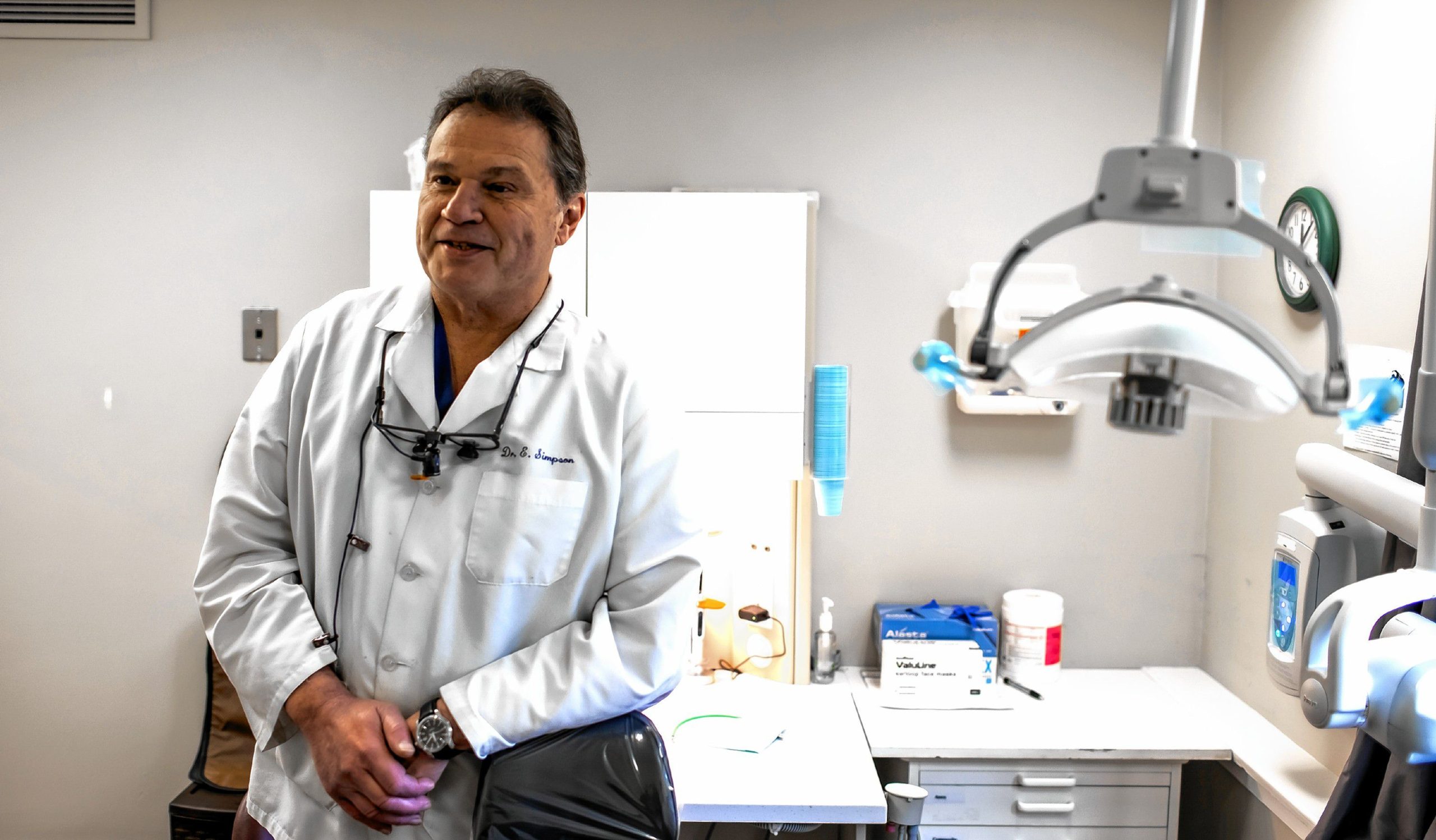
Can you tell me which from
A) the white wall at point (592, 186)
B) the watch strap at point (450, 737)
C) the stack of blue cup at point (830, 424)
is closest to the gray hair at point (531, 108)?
the watch strap at point (450, 737)

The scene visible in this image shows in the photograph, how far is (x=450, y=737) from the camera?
1.31 m

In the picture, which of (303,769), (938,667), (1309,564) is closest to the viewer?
(303,769)

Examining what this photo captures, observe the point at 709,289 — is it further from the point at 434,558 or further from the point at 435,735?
the point at 435,735

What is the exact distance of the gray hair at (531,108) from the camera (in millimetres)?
1440

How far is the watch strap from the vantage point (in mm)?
1315

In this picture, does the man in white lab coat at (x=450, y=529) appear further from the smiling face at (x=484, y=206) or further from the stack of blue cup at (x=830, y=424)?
the stack of blue cup at (x=830, y=424)

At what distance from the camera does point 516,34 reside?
8.75 ft

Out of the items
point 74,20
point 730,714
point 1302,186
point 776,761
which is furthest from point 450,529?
point 74,20

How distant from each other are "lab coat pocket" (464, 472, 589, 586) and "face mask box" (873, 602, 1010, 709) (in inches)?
52.2

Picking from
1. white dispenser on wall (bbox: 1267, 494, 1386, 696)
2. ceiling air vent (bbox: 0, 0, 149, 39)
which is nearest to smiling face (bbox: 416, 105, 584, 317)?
white dispenser on wall (bbox: 1267, 494, 1386, 696)

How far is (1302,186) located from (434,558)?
2.00m

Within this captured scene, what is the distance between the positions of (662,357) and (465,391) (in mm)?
971

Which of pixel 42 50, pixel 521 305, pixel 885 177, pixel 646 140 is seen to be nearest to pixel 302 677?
pixel 521 305

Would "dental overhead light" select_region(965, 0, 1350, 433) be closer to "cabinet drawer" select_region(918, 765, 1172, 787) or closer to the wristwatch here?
the wristwatch
